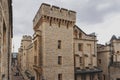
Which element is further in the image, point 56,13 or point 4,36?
point 56,13

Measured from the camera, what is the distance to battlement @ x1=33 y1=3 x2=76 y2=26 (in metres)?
26.8

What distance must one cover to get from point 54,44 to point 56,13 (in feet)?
15.5

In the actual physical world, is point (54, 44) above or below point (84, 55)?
above

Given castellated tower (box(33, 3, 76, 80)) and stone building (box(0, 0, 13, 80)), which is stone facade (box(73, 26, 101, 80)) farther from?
stone building (box(0, 0, 13, 80))

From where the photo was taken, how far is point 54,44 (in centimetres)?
2752

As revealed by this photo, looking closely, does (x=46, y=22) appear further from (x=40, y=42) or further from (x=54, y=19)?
(x=40, y=42)

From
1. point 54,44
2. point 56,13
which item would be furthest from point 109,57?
point 56,13

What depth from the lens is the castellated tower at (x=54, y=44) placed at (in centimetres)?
2659

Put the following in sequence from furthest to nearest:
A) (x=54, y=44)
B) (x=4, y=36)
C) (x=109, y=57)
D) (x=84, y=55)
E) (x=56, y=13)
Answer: (x=109, y=57) < (x=84, y=55) < (x=56, y=13) < (x=54, y=44) < (x=4, y=36)

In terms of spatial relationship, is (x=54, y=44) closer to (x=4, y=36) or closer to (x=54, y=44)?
(x=54, y=44)

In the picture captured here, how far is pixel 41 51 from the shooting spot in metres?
27.6

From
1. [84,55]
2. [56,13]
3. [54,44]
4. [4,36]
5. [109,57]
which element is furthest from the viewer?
[109,57]

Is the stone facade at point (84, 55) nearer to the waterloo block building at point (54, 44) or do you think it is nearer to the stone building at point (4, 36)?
the waterloo block building at point (54, 44)

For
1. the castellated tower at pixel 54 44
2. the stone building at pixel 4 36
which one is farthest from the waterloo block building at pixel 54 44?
the stone building at pixel 4 36
